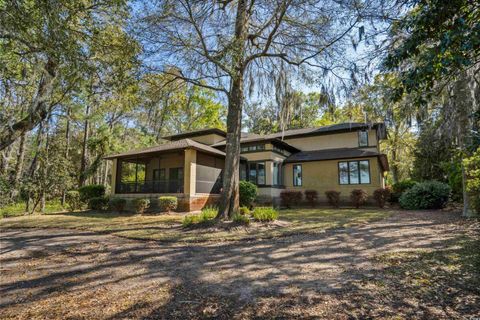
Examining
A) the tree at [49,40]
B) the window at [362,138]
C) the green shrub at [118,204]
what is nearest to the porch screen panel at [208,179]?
A: the green shrub at [118,204]

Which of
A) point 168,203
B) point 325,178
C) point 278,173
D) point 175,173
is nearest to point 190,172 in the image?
point 168,203

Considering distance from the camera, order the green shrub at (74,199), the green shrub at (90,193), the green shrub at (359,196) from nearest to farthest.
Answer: the green shrub at (359,196), the green shrub at (74,199), the green shrub at (90,193)

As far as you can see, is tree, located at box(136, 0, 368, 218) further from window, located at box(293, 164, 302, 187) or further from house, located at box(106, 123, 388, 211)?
window, located at box(293, 164, 302, 187)

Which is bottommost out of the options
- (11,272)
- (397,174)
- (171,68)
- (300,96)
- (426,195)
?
(11,272)

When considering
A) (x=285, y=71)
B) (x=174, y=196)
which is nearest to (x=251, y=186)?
(x=174, y=196)

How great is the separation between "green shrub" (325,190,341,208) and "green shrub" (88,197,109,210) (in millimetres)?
14289

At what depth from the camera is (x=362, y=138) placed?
19.8 m

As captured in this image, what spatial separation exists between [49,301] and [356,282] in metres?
4.27

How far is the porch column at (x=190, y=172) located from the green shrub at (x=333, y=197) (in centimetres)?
891

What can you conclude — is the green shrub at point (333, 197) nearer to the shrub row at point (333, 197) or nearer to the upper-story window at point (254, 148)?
the shrub row at point (333, 197)

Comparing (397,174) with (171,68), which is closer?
(171,68)

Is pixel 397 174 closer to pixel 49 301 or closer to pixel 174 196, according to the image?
pixel 174 196

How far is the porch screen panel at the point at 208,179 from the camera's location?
16.2 metres

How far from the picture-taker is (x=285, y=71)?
36.9 ft
